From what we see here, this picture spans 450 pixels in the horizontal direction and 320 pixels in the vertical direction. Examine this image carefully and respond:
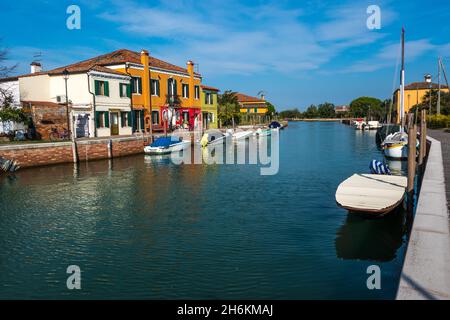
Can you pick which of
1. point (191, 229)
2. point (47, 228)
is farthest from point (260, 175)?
point (47, 228)

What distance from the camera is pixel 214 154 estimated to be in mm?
34062

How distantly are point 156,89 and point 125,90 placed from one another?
4.87m

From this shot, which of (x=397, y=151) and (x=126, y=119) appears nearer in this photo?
(x=397, y=151)

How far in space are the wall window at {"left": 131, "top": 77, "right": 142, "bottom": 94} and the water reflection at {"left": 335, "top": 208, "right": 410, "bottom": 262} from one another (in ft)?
98.0

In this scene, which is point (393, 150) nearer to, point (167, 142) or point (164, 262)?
point (167, 142)

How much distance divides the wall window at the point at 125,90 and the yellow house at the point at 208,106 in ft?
49.4

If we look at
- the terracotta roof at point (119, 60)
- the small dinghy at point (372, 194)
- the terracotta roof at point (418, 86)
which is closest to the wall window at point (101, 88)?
the terracotta roof at point (119, 60)

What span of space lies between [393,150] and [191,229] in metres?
20.1

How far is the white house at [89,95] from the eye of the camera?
33.2 meters

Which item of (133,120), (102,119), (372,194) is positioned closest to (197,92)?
(133,120)

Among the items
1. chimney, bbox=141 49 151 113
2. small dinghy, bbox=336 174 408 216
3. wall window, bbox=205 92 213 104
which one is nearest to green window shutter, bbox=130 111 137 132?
chimney, bbox=141 49 151 113

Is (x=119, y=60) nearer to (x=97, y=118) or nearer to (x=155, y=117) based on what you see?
(x=155, y=117)

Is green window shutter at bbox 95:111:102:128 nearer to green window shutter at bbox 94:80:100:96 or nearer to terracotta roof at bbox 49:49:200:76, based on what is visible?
green window shutter at bbox 94:80:100:96

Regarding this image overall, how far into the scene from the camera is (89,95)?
3334 centimetres
